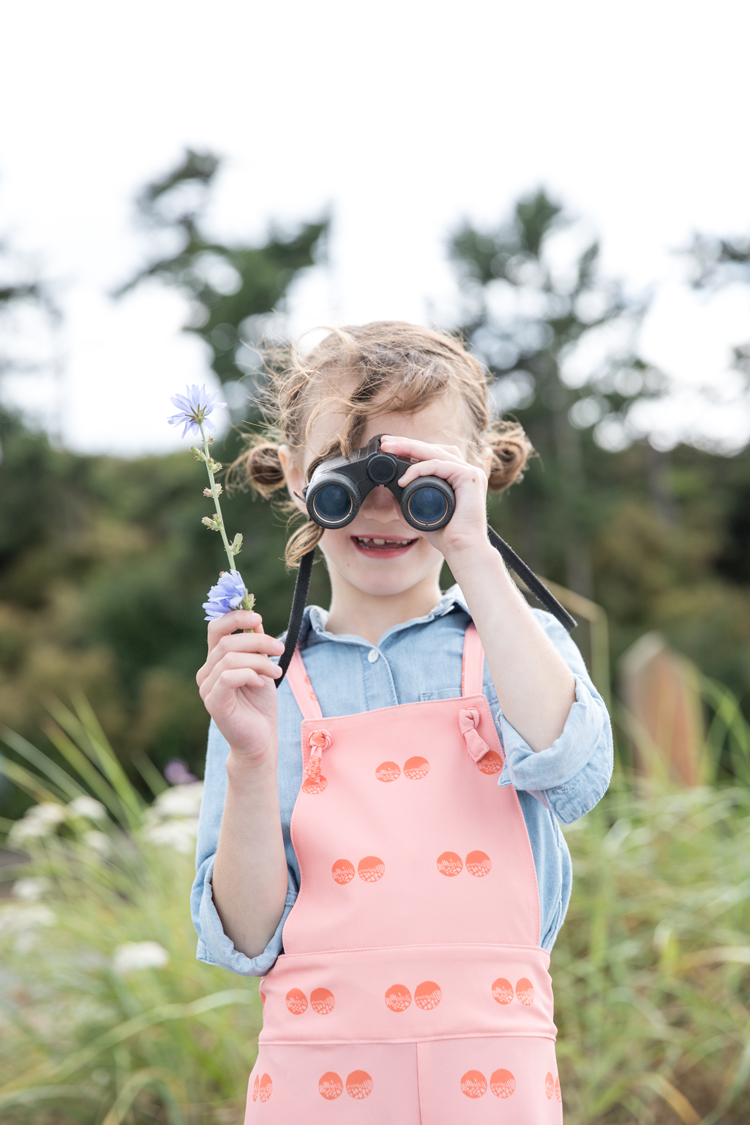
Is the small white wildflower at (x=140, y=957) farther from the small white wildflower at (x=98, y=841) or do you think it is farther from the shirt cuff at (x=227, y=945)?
the shirt cuff at (x=227, y=945)

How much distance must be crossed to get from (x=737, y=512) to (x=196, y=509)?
10.3 m

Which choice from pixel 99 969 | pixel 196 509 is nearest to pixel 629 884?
pixel 99 969

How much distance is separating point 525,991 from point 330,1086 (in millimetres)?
287

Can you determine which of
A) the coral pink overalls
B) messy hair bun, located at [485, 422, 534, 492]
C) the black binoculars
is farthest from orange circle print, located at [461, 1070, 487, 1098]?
messy hair bun, located at [485, 422, 534, 492]

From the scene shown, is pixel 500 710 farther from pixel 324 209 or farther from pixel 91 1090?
pixel 324 209

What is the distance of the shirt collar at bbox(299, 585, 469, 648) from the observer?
1.41 m

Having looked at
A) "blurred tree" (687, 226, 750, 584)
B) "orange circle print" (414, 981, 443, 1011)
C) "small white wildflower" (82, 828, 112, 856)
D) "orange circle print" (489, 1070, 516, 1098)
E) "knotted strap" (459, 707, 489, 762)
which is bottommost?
"orange circle print" (489, 1070, 516, 1098)

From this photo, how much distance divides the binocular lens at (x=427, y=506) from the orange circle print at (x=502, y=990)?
62 cm

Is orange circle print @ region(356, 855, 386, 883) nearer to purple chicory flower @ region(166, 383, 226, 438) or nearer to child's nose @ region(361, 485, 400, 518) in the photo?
child's nose @ region(361, 485, 400, 518)

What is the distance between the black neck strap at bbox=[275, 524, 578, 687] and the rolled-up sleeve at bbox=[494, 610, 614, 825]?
196 millimetres

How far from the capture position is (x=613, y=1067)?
2469 millimetres

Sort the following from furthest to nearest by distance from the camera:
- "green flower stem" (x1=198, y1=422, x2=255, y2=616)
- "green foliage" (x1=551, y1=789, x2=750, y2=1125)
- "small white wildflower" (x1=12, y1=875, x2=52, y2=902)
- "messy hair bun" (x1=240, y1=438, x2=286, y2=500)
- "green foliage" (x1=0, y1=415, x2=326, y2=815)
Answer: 1. "green foliage" (x1=0, y1=415, x2=326, y2=815)
2. "small white wildflower" (x1=12, y1=875, x2=52, y2=902)
3. "green foliage" (x1=551, y1=789, x2=750, y2=1125)
4. "messy hair bun" (x1=240, y1=438, x2=286, y2=500)
5. "green flower stem" (x1=198, y1=422, x2=255, y2=616)

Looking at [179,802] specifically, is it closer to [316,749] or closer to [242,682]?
[316,749]

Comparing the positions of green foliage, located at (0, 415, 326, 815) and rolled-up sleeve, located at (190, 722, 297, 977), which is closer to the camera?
rolled-up sleeve, located at (190, 722, 297, 977)
